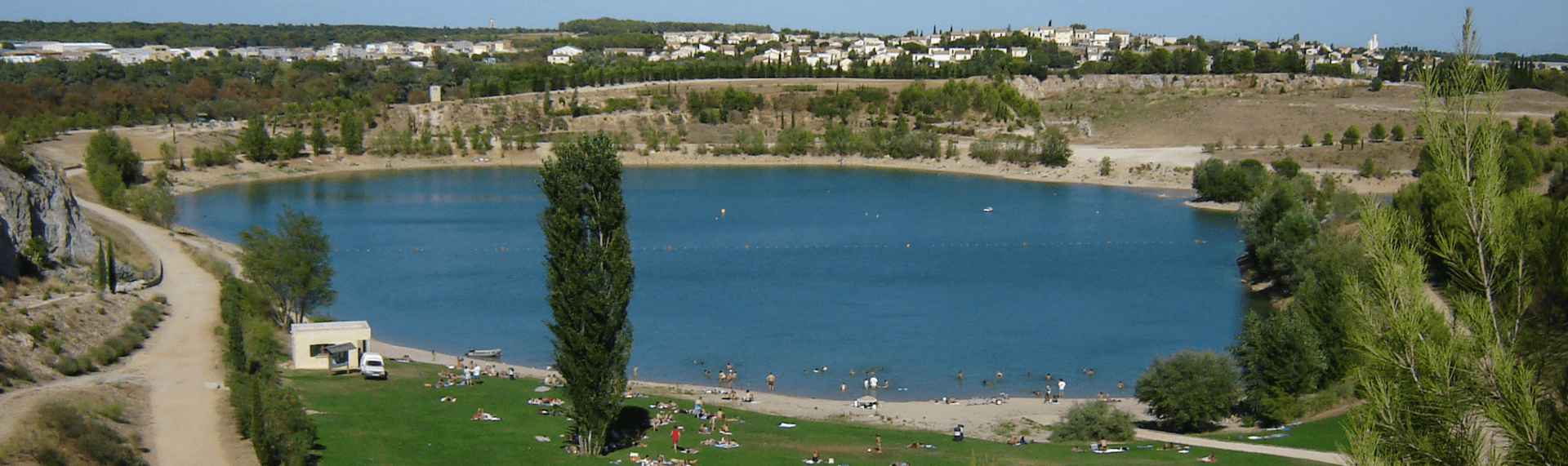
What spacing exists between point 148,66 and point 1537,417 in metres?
176

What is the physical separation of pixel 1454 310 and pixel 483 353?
37023 millimetres

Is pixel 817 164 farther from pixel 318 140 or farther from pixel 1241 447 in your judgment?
pixel 1241 447

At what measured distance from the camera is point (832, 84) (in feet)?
454

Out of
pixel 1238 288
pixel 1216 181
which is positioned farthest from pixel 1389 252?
pixel 1216 181

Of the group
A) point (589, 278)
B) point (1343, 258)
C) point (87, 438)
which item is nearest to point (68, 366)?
point (87, 438)

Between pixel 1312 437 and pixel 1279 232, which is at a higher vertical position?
pixel 1279 232

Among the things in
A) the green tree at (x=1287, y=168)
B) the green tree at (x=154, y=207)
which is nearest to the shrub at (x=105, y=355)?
the green tree at (x=154, y=207)

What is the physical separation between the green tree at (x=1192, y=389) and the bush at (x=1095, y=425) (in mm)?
1289

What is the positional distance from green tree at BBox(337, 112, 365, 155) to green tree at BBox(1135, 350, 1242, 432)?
91717 millimetres

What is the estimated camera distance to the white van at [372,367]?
102 ft

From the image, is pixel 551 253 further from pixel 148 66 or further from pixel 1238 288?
pixel 148 66

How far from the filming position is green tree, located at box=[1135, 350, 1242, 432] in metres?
29.1

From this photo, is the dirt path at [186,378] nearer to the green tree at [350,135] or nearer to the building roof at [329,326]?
the building roof at [329,326]

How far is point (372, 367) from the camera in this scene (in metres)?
31.2
